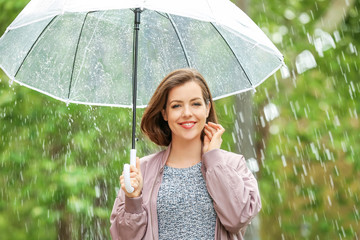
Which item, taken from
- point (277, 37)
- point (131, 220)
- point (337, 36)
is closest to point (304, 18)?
point (277, 37)

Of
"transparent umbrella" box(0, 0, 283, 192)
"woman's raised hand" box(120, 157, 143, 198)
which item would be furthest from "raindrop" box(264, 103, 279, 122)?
"woman's raised hand" box(120, 157, 143, 198)

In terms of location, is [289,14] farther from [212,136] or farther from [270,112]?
[212,136]

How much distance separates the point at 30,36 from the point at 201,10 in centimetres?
129

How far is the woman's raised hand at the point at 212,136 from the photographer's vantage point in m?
3.06

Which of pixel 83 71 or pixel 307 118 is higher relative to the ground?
pixel 307 118

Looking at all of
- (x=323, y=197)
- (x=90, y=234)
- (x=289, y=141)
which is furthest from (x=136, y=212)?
(x=323, y=197)

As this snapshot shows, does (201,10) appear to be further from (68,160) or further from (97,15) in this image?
(68,160)

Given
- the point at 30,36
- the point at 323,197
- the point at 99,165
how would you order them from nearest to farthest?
the point at 30,36
the point at 99,165
the point at 323,197

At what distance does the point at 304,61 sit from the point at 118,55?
5112 millimetres

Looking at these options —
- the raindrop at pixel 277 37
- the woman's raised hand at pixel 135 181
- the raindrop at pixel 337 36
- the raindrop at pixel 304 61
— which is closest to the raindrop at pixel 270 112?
the raindrop at pixel 304 61

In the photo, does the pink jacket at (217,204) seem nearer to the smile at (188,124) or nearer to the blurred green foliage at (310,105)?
the smile at (188,124)

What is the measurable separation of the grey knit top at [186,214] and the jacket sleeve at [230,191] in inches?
2.6

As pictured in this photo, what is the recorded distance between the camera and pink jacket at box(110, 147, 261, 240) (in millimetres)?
2832

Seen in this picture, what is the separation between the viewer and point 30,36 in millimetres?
3492
